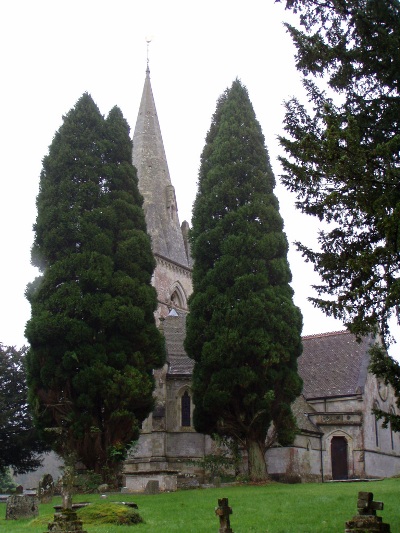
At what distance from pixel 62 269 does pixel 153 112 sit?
28724 millimetres

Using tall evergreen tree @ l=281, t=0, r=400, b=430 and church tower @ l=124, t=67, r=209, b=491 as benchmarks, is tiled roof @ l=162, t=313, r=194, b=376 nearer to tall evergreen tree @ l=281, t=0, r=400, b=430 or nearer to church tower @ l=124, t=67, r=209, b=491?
church tower @ l=124, t=67, r=209, b=491

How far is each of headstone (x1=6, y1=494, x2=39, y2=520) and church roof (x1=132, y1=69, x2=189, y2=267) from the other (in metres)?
27.8

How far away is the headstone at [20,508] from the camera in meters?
16.8

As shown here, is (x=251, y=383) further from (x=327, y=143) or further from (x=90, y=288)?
(x=327, y=143)

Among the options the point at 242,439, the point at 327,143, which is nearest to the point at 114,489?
the point at 242,439

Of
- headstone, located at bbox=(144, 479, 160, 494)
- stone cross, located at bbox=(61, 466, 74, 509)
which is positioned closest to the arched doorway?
headstone, located at bbox=(144, 479, 160, 494)

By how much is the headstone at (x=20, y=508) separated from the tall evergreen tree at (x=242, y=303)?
860cm

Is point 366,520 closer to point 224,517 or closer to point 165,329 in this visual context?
point 224,517

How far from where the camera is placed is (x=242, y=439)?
24953mm

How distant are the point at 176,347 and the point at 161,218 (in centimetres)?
1486

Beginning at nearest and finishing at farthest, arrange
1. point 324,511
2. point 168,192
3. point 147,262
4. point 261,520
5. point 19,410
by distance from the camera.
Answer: point 261,520 → point 324,511 → point 147,262 → point 19,410 → point 168,192

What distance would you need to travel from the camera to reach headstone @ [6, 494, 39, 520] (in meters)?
16.8

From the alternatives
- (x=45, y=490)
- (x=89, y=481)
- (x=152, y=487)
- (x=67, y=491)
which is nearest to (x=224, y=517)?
(x=67, y=491)

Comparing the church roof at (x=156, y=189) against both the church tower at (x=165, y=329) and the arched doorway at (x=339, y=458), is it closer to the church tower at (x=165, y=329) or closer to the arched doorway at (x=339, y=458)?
the church tower at (x=165, y=329)
